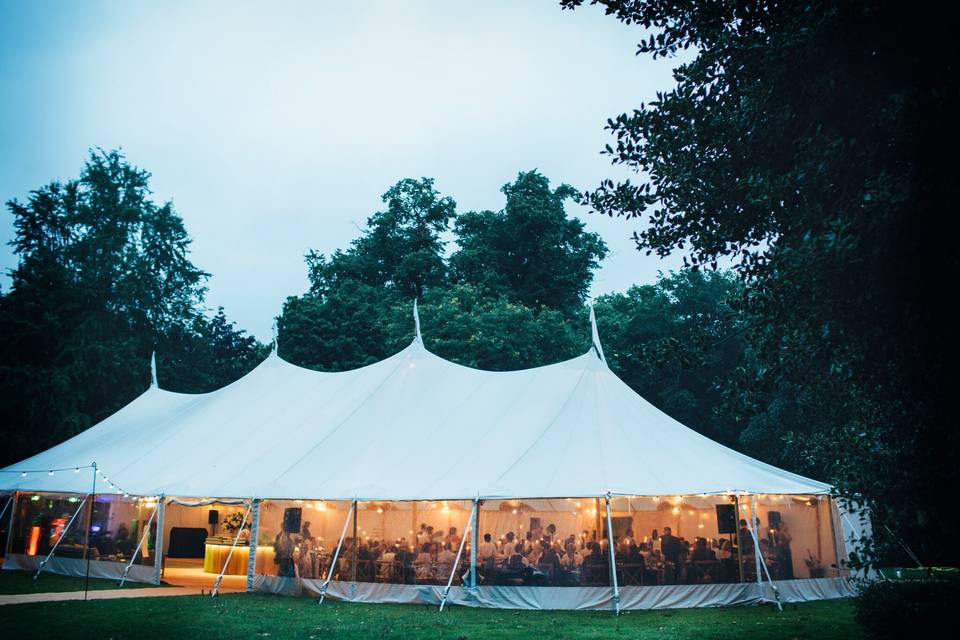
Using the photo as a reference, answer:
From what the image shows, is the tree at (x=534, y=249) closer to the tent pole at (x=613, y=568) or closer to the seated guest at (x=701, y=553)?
the seated guest at (x=701, y=553)

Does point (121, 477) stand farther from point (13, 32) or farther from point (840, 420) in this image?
point (13, 32)

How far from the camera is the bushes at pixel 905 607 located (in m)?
5.89

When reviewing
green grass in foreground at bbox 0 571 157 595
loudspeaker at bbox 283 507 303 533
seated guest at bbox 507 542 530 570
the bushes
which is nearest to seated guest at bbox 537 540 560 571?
seated guest at bbox 507 542 530 570

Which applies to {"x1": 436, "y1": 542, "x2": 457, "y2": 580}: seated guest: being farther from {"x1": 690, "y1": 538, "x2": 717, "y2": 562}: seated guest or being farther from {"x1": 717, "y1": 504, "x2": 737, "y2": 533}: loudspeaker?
{"x1": 717, "y1": 504, "x2": 737, "y2": 533}: loudspeaker

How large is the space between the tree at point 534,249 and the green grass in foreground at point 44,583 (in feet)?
60.9

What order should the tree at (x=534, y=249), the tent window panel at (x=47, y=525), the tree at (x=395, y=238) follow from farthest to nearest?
the tree at (x=395, y=238) < the tree at (x=534, y=249) < the tent window panel at (x=47, y=525)

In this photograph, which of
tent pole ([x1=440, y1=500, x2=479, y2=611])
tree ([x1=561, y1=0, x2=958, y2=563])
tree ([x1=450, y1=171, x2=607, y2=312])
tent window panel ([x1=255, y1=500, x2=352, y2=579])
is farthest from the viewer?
tree ([x1=450, y1=171, x2=607, y2=312])

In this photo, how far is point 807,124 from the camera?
5867 millimetres

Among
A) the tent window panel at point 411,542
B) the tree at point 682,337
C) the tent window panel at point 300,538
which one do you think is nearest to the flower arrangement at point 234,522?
the tent window panel at point 300,538

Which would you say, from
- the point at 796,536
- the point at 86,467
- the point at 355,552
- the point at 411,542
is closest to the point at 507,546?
the point at 411,542

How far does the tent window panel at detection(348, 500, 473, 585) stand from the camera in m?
12.2

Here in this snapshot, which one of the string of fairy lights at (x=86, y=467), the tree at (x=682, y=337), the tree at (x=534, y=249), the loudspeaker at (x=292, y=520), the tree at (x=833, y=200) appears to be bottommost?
the loudspeaker at (x=292, y=520)

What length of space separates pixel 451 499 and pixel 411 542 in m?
1.84

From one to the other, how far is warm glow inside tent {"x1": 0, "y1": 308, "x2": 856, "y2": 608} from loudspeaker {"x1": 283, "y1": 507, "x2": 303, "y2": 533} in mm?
35
